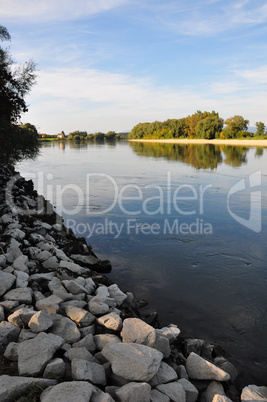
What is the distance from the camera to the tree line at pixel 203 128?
92.8 m

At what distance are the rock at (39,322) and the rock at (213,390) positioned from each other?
2322 millimetres

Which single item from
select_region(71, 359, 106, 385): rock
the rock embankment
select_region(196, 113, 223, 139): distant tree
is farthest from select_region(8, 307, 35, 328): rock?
select_region(196, 113, 223, 139): distant tree

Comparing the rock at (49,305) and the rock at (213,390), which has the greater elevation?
the rock at (49,305)

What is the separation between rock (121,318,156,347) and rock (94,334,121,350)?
12cm

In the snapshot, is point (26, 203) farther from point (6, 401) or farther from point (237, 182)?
point (237, 182)

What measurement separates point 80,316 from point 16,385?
1523mm

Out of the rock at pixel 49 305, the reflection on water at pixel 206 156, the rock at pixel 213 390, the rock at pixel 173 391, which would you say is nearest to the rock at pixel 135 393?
the rock at pixel 173 391

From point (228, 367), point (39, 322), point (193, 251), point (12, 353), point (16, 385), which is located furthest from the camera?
point (193, 251)

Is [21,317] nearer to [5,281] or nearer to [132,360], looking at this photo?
[5,281]

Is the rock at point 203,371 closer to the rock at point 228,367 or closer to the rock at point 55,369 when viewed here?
the rock at point 228,367

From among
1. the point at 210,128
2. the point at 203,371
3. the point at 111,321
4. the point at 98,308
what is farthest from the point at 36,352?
the point at 210,128

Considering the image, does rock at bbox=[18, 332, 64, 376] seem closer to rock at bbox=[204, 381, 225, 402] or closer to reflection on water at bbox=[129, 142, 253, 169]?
rock at bbox=[204, 381, 225, 402]

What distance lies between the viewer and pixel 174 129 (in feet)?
417

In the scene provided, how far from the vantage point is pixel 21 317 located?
449cm
